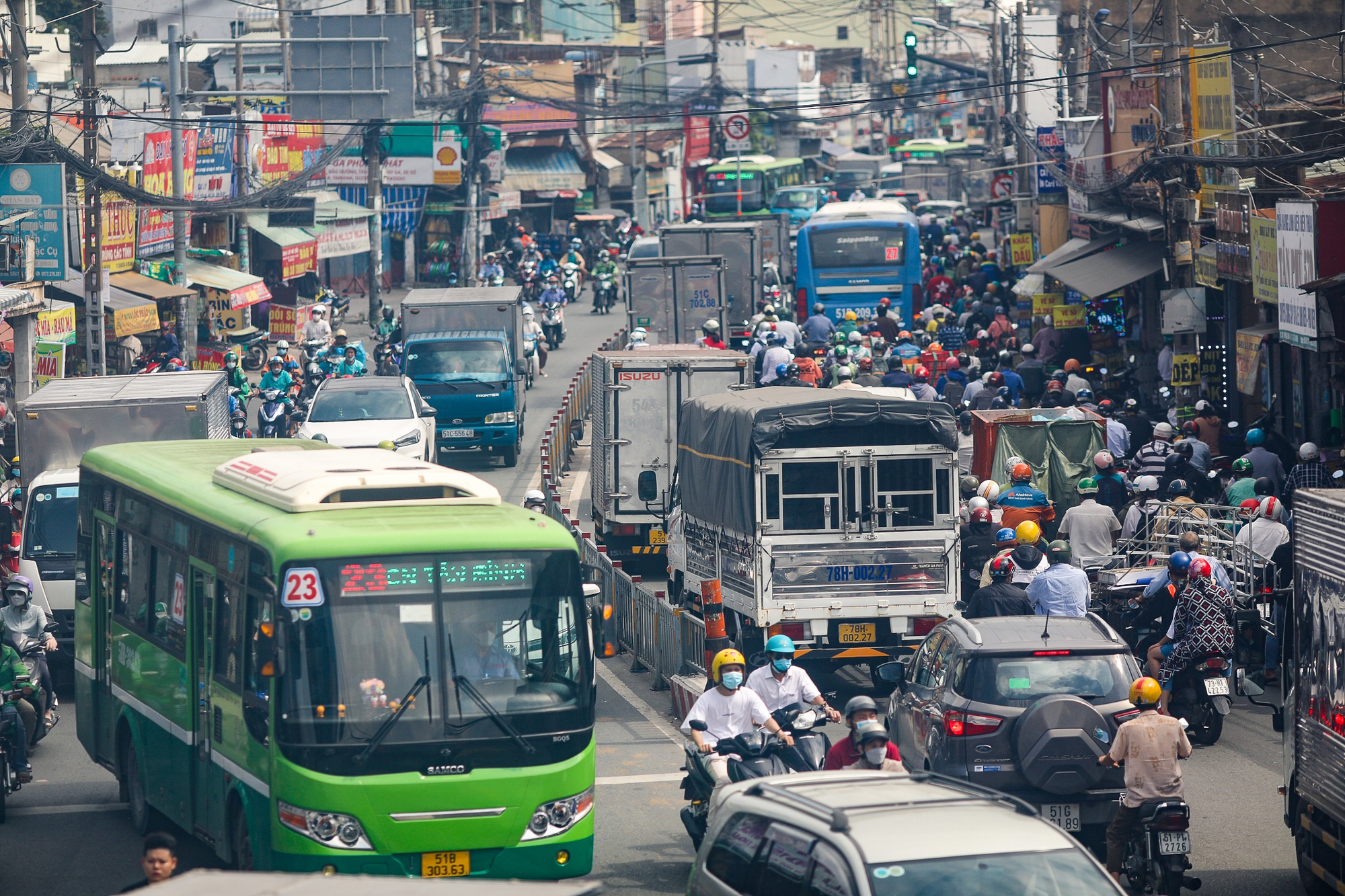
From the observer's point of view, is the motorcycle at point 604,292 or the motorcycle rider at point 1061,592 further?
the motorcycle at point 604,292

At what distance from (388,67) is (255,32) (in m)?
26.8

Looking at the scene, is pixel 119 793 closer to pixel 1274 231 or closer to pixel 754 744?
pixel 754 744

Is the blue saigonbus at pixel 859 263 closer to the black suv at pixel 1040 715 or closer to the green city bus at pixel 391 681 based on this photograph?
the black suv at pixel 1040 715

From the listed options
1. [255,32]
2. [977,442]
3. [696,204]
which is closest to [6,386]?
[977,442]

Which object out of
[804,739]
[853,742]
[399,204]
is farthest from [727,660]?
[399,204]

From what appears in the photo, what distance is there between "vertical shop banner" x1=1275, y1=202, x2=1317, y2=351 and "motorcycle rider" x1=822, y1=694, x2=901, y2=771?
11.0 meters

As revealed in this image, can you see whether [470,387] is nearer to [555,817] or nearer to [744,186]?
[555,817]

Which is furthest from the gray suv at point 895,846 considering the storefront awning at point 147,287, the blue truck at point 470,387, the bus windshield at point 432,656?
the storefront awning at point 147,287

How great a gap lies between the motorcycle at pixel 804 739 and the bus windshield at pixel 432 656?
1316mm

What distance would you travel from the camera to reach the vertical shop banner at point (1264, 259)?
20125 mm

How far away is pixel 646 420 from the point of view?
20203 millimetres

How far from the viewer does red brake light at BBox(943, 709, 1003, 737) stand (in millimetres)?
9992

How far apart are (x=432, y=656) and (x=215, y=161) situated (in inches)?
1263

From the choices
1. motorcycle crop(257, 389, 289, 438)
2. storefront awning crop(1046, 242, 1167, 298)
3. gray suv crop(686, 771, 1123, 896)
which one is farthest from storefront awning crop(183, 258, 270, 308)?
gray suv crop(686, 771, 1123, 896)
